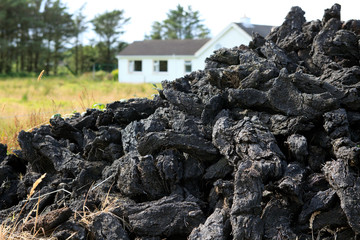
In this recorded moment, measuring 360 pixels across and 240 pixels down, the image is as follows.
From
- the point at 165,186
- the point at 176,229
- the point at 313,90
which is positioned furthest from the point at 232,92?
the point at 176,229

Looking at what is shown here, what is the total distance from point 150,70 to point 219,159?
31532 mm

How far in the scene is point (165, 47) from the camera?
3534 centimetres

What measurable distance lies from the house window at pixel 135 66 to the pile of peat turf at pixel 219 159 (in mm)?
31005

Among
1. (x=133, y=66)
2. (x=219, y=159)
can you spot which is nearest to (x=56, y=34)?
(x=133, y=66)

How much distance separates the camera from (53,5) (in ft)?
152

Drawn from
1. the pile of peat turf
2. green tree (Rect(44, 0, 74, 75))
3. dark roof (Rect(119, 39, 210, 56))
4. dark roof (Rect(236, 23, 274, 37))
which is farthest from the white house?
the pile of peat turf

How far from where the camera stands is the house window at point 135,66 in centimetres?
3523

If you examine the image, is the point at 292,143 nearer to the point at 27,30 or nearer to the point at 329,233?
the point at 329,233

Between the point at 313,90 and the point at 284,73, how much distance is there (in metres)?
0.31

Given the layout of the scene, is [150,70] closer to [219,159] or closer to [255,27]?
[255,27]

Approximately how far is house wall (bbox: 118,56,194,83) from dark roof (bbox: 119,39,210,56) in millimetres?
450

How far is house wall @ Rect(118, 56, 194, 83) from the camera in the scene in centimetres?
3331

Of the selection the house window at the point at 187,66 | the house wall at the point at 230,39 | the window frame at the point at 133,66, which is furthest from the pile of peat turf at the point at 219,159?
the window frame at the point at 133,66

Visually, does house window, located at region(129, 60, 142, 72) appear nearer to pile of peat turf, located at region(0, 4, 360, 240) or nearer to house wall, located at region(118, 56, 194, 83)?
house wall, located at region(118, 56, 194, 83)
